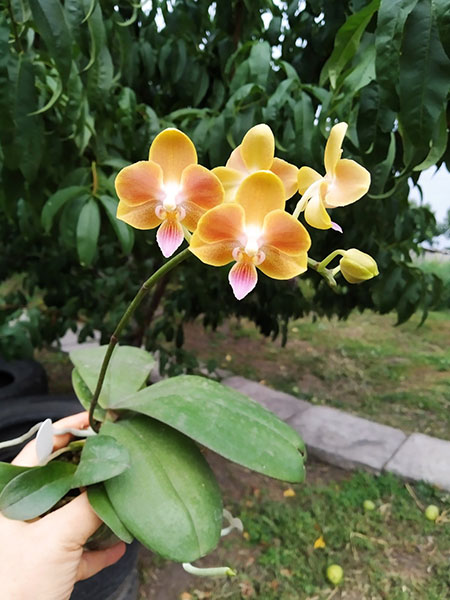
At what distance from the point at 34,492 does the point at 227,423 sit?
0.26m

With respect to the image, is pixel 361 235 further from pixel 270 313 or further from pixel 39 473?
pixel 39 473

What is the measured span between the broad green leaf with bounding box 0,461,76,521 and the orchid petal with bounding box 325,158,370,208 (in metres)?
0.47

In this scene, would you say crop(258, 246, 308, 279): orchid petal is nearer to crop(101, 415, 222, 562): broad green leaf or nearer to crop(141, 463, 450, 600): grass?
crop(101, 415, 222, 562): broad green leaf

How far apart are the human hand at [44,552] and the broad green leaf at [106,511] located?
0.05 feet

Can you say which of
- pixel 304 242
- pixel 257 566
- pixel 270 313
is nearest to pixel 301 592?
pixel 257 566

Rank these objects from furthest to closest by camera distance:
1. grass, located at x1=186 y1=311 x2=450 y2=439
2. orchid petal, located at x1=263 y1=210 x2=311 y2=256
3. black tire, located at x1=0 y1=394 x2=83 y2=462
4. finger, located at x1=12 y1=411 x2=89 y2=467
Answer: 1. grass, located at x1=186 y1=311 x2=450 y2=439
2. black tire, located at x1=0 y1=394 x2=83 y2=462
3. finger, located at x1=12 y1=411 x2=89 y2=467
4. orchid petal, located at x1=263 y1=210 x2=311 y2=256

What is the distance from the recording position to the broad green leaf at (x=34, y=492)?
598mm

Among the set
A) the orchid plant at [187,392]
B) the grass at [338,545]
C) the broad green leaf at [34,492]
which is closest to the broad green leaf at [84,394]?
the orchid plant at [187,392]

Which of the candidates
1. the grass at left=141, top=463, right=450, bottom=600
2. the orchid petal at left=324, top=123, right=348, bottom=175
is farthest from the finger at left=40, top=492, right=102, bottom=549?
the grass at left=141, top=463, right=450, bottom=600

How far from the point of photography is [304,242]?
0.40 m

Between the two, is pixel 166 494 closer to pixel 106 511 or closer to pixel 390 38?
pixel 106 511

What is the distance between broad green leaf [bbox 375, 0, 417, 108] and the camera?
51cm

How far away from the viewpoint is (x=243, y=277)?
420 mm

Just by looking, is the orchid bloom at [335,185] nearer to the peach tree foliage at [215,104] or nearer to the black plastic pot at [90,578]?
the peach tree foliage at [215,104]
